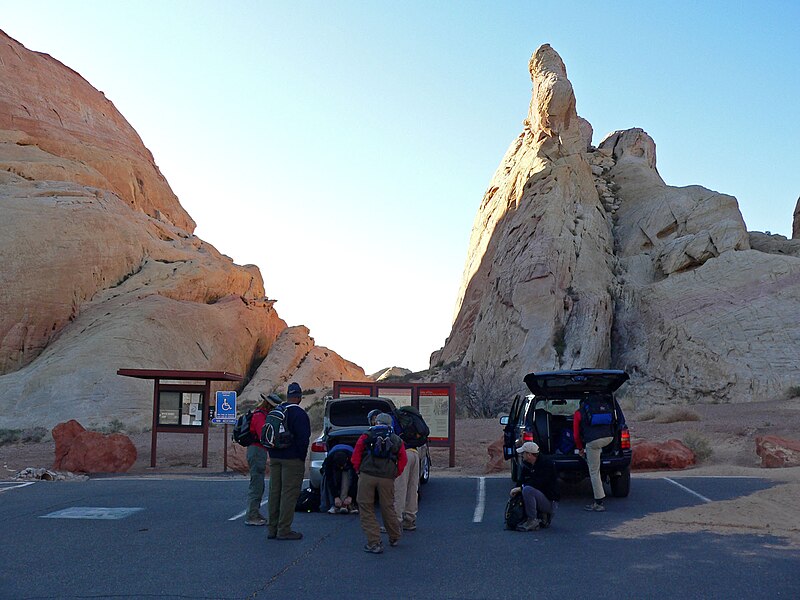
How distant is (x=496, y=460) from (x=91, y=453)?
9.44 meters

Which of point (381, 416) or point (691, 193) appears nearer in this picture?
point (381, 416)

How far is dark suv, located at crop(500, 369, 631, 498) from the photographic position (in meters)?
12.0

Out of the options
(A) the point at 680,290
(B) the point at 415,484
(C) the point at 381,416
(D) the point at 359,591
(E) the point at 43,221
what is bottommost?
(D) the point at 359,591

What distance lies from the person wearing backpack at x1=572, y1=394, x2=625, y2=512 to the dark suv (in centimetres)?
26

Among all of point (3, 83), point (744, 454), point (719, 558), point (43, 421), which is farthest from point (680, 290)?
point (3, 83)

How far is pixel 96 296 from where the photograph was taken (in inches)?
1620

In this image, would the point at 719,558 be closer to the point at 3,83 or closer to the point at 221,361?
the point at 221,361

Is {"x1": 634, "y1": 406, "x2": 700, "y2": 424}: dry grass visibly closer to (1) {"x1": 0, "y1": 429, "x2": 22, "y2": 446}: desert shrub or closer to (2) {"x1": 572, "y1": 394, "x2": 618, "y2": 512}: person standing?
(2) {"x1": 572, "y1": 394, "x2": 618, "y2": 512}: person standing

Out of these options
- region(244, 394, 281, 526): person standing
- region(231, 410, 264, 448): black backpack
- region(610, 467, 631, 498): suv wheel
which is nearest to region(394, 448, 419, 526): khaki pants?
region(244, 394, 281, 526): person standing

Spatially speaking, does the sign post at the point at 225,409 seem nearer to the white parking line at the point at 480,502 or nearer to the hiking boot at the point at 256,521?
the white parking line at the point at 480,502

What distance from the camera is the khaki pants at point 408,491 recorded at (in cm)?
996

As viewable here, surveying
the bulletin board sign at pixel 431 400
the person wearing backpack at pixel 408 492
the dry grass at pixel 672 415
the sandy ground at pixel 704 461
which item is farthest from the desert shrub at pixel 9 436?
the person wearing backpack at pixel 408 492

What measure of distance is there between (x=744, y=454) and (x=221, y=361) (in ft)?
94.2

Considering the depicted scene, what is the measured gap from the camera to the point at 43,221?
40562 mm
